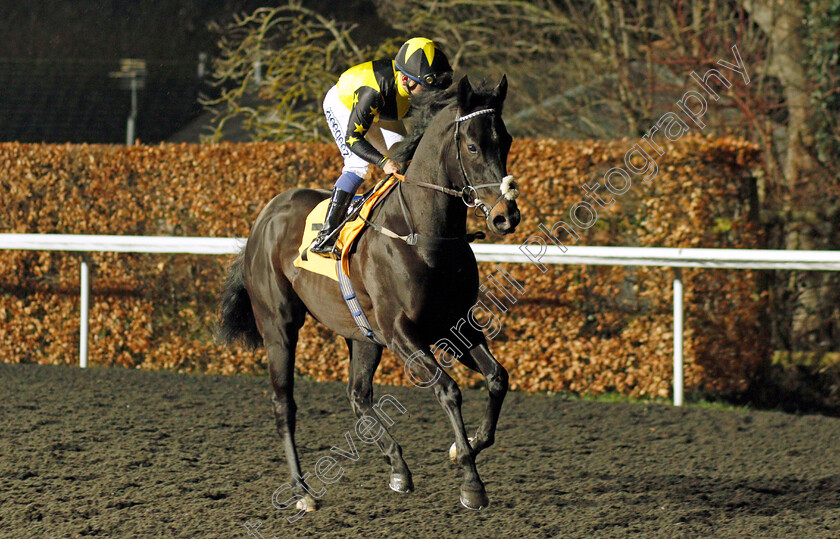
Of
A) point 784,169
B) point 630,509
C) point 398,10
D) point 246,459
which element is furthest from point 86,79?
point 630,509

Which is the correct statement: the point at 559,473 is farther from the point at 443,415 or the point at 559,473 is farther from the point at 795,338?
the point at 795,338

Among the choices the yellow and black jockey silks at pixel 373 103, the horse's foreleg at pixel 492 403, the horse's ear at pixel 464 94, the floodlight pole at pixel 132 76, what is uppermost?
the horse's ear at pixel 464 94

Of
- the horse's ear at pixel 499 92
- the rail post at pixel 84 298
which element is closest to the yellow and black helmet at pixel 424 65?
the horse's ear at pixel 499 92

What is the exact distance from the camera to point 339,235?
4234 mm

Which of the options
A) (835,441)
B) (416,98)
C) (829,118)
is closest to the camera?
(416,98)

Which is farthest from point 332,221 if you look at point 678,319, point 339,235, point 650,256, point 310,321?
point 310,321

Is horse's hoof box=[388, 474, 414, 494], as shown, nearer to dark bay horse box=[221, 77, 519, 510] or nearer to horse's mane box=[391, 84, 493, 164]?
dark bay horse box=[221, 77, 519, 510]

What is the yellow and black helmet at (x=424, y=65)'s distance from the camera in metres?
3.97

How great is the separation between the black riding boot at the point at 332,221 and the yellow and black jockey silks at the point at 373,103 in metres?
0.30

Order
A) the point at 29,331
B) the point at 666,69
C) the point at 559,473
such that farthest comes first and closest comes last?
the point at 666,69
the point at 29,331
the point at 559,473

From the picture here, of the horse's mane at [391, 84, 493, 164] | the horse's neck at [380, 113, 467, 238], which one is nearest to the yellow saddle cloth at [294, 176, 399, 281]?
the horse's mane at [391, 84, 493, 164]

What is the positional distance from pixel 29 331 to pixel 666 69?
22.2ft

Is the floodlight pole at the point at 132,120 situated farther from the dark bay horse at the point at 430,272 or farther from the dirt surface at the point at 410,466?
the dark bay horse at the point at 430,272

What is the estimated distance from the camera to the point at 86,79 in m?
20.6
